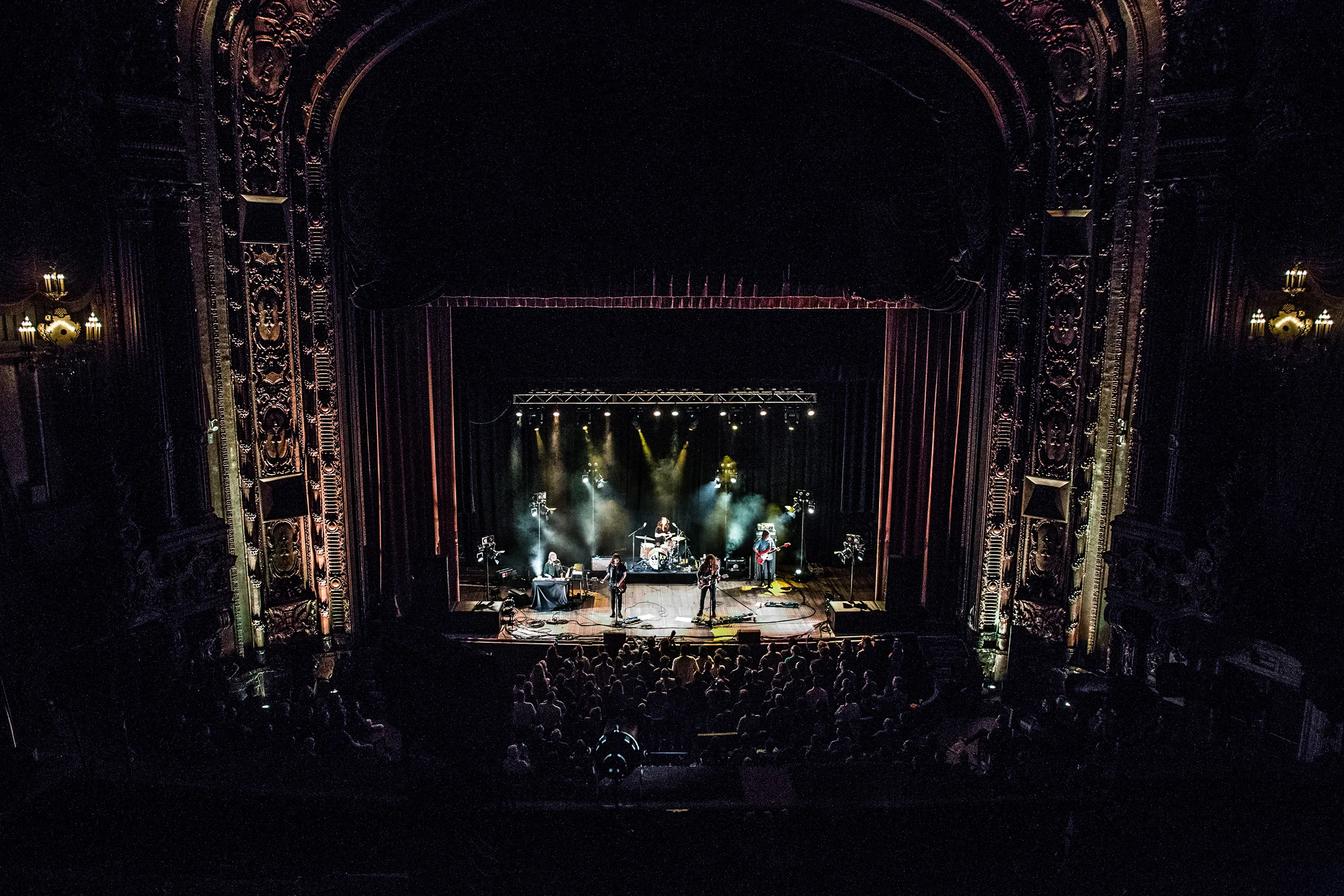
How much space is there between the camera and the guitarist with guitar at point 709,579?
12.9 meters

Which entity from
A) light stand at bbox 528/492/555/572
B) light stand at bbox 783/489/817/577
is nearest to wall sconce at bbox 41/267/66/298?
light stand at bbox 528/492/555/572

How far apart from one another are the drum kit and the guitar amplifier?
74 cm

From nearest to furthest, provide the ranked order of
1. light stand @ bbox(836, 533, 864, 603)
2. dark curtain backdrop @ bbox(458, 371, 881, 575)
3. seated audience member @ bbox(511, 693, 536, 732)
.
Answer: seated audience member @ bbox(511, 693, 536, 732), light stand @ bbox(836, 533, 864, 603), dark curtain backdrop @ bbox(458, 371, 881, 575)

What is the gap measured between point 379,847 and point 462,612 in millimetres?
6930

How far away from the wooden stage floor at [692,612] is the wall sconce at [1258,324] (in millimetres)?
6668

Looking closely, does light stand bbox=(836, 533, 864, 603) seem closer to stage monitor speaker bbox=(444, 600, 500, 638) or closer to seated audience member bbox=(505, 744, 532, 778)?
stage monitor speaker bbox=(444, 600, 500, 638)

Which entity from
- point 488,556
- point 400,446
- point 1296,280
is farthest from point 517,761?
point 1296,280

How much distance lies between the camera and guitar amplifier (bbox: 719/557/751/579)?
623 inches

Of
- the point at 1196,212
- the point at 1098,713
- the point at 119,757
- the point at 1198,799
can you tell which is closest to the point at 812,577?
the point at 1098,713

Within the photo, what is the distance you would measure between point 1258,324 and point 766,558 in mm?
8258

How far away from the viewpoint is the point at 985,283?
11.2 metres

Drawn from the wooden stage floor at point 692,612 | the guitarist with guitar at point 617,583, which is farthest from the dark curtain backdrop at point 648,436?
the guitarist with guitar at point 617,583

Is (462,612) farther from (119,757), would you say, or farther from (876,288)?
(876,288)

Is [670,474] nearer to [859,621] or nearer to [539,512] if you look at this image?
[539,512]
